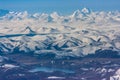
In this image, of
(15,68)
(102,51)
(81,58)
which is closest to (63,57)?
(81,58)

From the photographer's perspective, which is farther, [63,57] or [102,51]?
[102,51]

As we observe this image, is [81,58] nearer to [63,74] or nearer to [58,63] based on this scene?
[58,63]

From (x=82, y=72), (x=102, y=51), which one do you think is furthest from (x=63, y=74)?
(x=102, y=51)

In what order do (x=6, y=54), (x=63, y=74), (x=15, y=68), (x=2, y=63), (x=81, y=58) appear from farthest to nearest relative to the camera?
(x=6, y=54), (x=81, y=58), (x=2, y=63), (x=15, y=68), (x=63, y=74)

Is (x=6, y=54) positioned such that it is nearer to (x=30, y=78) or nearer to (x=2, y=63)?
(x=2, y=63)

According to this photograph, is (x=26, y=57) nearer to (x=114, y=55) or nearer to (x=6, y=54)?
(x=6, y=54)

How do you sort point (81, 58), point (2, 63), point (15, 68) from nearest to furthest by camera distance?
1. point (15, 68)
2. point (2, 63)
3. point (81, 58)

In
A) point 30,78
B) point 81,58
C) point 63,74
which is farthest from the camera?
point 81,58

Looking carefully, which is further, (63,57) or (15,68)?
(63,57)

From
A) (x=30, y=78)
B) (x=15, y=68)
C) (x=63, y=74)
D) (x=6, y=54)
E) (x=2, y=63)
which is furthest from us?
(x=6, y=54)
